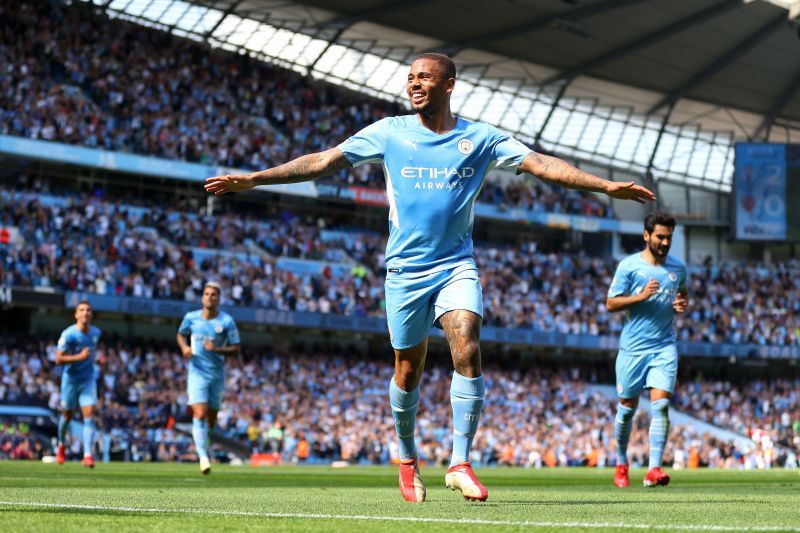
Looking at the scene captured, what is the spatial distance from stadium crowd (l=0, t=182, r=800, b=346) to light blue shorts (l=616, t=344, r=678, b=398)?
2832 cm

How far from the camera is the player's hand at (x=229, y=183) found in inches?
275

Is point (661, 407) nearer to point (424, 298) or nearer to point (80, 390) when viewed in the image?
point (424, 298)

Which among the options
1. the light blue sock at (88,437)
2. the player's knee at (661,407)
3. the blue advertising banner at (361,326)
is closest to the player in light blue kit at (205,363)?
the light blue sock at (88,437)

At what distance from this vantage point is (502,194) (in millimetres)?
56250

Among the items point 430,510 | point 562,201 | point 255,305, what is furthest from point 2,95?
point 430,510

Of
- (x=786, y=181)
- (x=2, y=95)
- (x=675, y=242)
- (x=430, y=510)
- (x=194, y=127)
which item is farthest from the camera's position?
(x=675, y=242)

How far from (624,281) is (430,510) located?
624 cm

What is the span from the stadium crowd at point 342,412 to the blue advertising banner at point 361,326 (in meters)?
1.49

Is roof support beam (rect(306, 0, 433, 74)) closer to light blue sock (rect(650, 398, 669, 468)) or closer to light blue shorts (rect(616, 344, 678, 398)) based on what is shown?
light blue shorts (rect(616, 344, 678, 398))

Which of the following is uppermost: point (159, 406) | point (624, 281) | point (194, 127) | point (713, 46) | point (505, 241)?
point (713, 46)

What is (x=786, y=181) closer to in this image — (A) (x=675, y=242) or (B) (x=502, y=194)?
(A) (x=675, y=242)

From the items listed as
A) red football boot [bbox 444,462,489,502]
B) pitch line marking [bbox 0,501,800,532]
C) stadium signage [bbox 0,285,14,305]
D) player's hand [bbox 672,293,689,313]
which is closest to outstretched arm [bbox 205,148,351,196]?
pitch line marking [bbox 0,501,800,532]

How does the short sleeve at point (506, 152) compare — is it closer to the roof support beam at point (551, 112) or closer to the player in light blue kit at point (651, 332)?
the player in light blue kit at point (651, 332)

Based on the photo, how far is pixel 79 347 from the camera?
17891 mm
